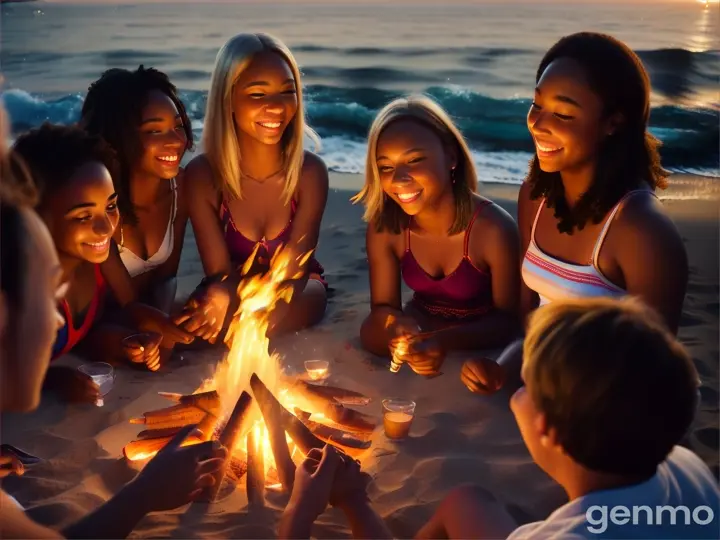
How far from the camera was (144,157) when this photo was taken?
455 cm

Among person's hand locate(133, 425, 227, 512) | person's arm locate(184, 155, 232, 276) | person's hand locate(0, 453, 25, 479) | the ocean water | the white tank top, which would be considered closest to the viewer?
person's hand locate(133, 425, 227, 512)

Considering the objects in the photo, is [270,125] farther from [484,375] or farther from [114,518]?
[114,518]

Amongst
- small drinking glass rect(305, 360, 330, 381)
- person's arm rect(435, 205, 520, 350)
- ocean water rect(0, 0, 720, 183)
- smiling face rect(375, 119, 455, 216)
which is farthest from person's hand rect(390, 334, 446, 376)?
ocean water rect(0, 0, 720, 183)

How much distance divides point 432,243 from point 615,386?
2617 millimetres

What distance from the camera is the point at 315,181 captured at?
501cm

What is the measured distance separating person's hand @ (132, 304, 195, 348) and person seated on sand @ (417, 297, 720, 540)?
2.76 metres

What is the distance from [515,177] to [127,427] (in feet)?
27.7

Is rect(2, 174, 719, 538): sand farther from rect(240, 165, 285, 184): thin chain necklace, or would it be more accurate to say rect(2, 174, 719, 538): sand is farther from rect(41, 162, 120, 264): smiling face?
rect(240, 165, 285, 184): thin chain necklace

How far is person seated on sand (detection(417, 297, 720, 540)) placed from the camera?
1.96 metres

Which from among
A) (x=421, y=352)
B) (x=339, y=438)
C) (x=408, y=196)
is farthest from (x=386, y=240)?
(x=339, y=438)

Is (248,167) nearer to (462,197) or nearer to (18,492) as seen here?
(462,197)

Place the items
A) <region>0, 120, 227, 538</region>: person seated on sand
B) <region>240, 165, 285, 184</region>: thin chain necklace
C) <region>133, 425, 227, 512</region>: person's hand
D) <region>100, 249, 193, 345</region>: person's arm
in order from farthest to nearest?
1. <region>240, 165, 285, 184</region>: thin chain necklace
2. <region>100, 249, 193, 345</region>: person's arm
3. <region>133, 425, 227, 512</region>: person's hand
4. <region>0, 120, 227, 538</region>: person seated on sand

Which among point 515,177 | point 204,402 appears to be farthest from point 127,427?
point 515,177

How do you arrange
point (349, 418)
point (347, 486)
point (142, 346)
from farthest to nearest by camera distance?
point (142, 346) → point (349, 418) → point (347, 486)
